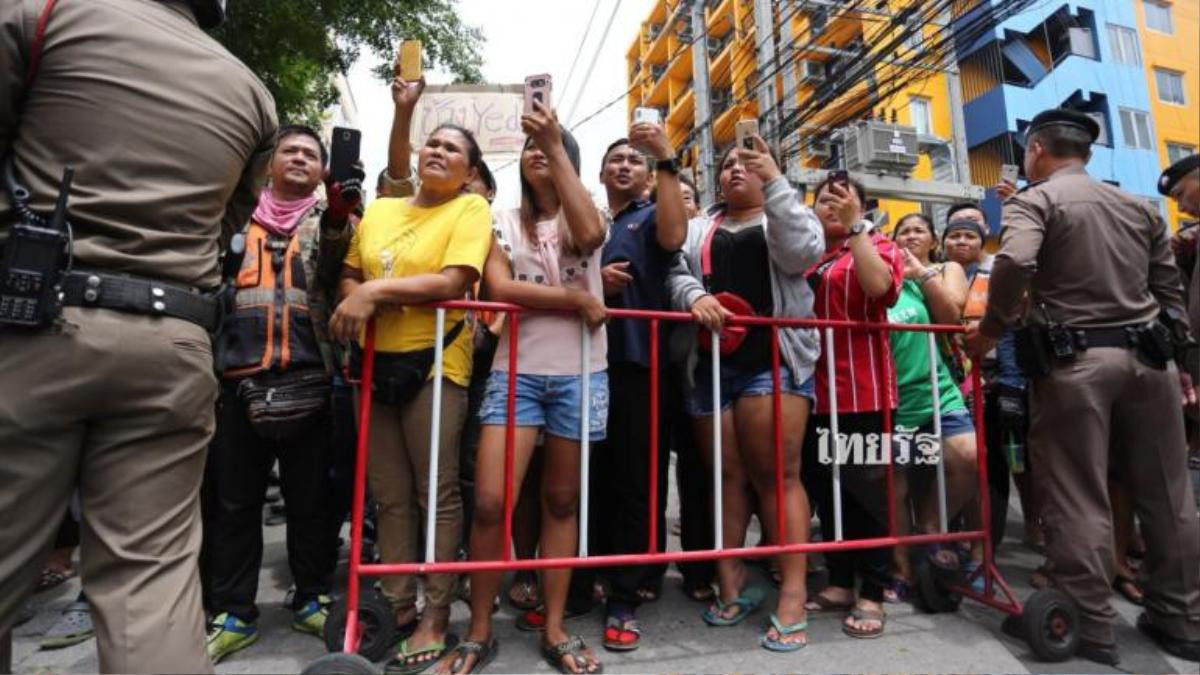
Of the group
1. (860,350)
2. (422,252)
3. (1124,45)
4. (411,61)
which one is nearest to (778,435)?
(860,350)

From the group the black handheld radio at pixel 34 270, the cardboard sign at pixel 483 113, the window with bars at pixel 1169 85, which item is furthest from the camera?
the window with bars at pixel 1169 85

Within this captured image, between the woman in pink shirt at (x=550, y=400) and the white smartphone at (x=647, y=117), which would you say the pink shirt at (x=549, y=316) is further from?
the white smartphone at (x=647, y=117)

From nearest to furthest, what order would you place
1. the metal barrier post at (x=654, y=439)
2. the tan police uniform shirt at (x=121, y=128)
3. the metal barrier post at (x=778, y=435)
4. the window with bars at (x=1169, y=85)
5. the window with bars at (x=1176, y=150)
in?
1. the tan police uniform shirt at (x=121, y=128)
2. the metal barrier post at (x=654, y=439)
3. the metal barrier post at (x=778, y=435)
4. the window with bars at (x=1176, y=150)
5. the window with bars at (x=1169, y=85)

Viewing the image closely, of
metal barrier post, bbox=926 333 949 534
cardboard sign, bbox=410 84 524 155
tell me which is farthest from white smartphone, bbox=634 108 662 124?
cardboard sign, bbox=410 84 524 155

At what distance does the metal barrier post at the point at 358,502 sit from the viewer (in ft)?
6.71

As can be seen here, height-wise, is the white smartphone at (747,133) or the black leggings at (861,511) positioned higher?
the white smartphone at (747,133)

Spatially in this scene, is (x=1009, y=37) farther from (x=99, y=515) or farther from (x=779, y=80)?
(x=99, y=515)

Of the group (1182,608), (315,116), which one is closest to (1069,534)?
(1182,608)

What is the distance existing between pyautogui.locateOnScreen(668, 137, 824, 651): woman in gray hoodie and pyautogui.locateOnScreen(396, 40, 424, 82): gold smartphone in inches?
47.9

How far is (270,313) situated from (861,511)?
249 centimetres

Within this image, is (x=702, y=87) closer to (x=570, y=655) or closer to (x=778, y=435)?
(x=778, y=435)

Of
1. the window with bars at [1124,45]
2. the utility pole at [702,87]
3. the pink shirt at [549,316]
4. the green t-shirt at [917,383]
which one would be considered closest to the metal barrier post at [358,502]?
the pink shirt at [549,316]

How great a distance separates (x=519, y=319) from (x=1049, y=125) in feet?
7.66

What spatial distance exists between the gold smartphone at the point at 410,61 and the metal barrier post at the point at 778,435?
5.33 feet
